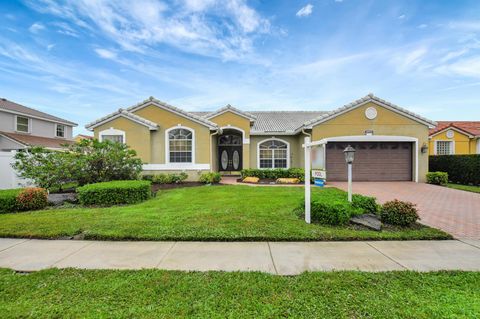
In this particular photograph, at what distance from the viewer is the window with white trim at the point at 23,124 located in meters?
19.8

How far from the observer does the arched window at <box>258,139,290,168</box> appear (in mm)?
17625

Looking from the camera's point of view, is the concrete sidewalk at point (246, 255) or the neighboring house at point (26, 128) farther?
the neighboring house at point (26, 128)

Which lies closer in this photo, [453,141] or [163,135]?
[163,135]

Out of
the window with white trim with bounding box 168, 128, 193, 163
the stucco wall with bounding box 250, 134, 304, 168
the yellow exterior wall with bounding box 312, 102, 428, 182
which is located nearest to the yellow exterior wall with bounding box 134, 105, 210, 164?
the window with white trim with bounding box 168, 128, 193, 163

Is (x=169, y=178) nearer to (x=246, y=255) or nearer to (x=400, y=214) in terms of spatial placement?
(x=246, y=255)

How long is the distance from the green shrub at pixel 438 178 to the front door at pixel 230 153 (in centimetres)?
1280

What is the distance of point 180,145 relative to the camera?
14367 millimetres

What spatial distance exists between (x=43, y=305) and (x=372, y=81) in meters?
18.7

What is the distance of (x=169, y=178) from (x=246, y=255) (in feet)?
33.7

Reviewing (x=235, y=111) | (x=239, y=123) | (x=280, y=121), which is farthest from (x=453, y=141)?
(x=235, y=111)

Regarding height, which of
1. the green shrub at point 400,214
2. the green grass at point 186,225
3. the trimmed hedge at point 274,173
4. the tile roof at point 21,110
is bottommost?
the green grass at point 186,225

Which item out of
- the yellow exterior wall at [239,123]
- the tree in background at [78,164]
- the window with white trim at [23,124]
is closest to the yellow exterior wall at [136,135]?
the tree in background at [78,164]

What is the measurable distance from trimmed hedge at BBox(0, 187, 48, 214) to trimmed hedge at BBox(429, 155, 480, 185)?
73.5 feet

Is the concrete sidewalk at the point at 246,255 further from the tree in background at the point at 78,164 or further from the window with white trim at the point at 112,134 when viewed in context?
the window with white trim at the point at 112,134
